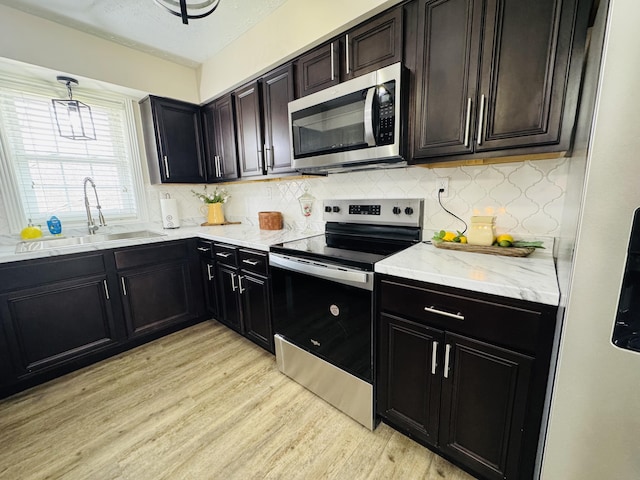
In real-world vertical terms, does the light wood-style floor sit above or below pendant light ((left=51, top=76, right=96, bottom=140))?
below

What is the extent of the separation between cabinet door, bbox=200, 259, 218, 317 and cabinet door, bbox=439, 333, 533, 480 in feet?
6.69

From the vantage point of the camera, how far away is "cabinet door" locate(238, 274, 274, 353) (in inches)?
76.5

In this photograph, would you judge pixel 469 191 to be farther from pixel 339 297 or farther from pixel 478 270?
pixel 339 297

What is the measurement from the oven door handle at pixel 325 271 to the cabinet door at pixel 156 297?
124cm

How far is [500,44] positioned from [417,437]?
1.82m

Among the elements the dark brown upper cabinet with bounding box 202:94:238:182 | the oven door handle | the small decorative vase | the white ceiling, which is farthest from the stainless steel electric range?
Answer: the white ceiling

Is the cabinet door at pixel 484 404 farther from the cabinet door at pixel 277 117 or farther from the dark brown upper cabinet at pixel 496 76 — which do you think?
the cabinet door at pixel 277 117

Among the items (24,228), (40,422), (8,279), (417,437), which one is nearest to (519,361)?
(417,437)

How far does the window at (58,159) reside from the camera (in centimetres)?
212

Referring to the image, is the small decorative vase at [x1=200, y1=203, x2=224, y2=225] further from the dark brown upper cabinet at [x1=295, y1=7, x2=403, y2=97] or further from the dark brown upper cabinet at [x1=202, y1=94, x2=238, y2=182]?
the dark brown upper cabinet at [x1=295, y1=7, x2=403, y2=97]

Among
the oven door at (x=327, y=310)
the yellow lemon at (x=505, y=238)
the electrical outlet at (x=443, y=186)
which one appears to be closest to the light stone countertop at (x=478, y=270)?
the yellow lemon at (x=505, y=238)

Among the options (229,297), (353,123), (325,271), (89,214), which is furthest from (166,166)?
(325,271)

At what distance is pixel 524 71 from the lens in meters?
1.07

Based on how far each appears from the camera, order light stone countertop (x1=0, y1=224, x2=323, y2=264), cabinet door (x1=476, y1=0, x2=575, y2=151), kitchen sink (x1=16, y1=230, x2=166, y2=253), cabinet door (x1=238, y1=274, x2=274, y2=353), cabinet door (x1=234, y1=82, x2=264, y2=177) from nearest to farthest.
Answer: cabinet door (x1=476, y1=0, x2=575, y2=151) → light stone countertop (x1=0, y1=224, x2=323, y2=264) → kitchen sink (x1=16, y1=230, x2=166, y2=253) → cabinet door (x1=238, y1=274, x2=274, y2=353) → cabinet door (x1=234, y1=82, x2=264, y2=177)
